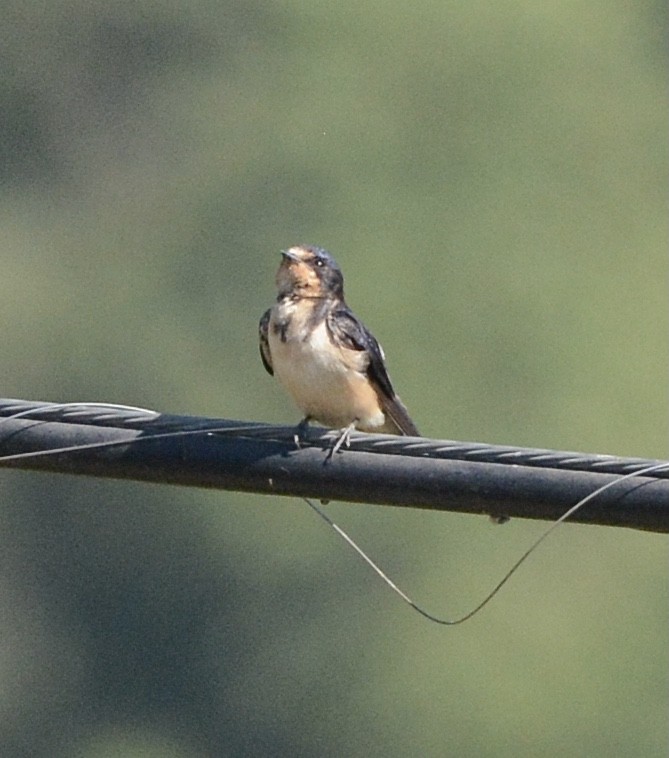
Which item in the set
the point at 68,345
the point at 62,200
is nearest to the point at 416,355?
the point at 68,345

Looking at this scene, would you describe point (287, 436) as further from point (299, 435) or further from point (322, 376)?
point (322, 376)

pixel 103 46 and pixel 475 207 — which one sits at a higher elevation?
pixel 103 46

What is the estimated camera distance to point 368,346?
758cm

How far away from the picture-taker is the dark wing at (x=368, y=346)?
758cm

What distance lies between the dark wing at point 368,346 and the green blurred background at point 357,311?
13801mm

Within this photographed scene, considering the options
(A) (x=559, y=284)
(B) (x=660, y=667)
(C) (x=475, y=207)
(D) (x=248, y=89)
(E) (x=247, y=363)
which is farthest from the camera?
(D) (x=248, y=89)

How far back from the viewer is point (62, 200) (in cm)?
3192

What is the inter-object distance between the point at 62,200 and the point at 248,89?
4651 millimetres

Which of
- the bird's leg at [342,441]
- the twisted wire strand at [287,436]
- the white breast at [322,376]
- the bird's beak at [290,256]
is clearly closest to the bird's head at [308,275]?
the bird's beak at [290,256]

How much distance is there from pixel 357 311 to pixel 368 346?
1856 cm

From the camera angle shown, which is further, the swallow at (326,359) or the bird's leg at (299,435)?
the swallow at (326,359)

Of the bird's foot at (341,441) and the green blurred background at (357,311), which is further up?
the green blurred background at (357,311)

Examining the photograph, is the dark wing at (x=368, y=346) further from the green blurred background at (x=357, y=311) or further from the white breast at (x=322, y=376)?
the green blurred background at (x=357, y=311)

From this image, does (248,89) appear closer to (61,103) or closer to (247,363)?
(61,103)
